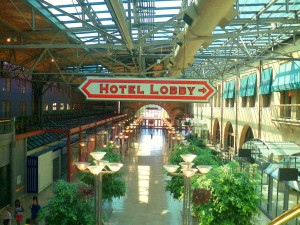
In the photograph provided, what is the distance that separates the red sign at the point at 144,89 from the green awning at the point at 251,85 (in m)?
23.3

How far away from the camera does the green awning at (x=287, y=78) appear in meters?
19.7

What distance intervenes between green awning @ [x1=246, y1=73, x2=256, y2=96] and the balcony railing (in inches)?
190

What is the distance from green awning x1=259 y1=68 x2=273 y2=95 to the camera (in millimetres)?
24500

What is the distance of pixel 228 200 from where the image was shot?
1077cm

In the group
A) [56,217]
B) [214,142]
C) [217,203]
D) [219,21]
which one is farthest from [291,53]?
[214,142]

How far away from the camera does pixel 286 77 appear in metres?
21.1

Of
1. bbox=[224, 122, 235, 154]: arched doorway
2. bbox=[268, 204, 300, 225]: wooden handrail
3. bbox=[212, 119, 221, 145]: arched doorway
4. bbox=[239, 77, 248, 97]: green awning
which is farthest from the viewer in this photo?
bbox=[212, 119, 221, 145]: arched doorway

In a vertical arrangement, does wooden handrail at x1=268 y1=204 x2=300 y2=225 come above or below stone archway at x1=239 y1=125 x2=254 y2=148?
above

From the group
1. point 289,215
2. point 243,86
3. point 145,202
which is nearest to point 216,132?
point 243,86

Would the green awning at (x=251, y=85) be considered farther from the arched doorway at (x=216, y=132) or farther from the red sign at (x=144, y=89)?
the red sign at (x=144, y=89)

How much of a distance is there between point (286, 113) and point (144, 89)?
703 inches

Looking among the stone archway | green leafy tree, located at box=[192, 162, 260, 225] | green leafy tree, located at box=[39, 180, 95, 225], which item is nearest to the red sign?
green leafy tree, located at box=[39, 180, 95, 225]

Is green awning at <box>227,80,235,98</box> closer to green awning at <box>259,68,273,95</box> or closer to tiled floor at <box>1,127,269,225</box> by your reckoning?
green awning at <box>259,68,273,95</box>

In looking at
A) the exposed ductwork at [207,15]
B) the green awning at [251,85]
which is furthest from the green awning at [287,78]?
the exposed ductwork at [207,15]
